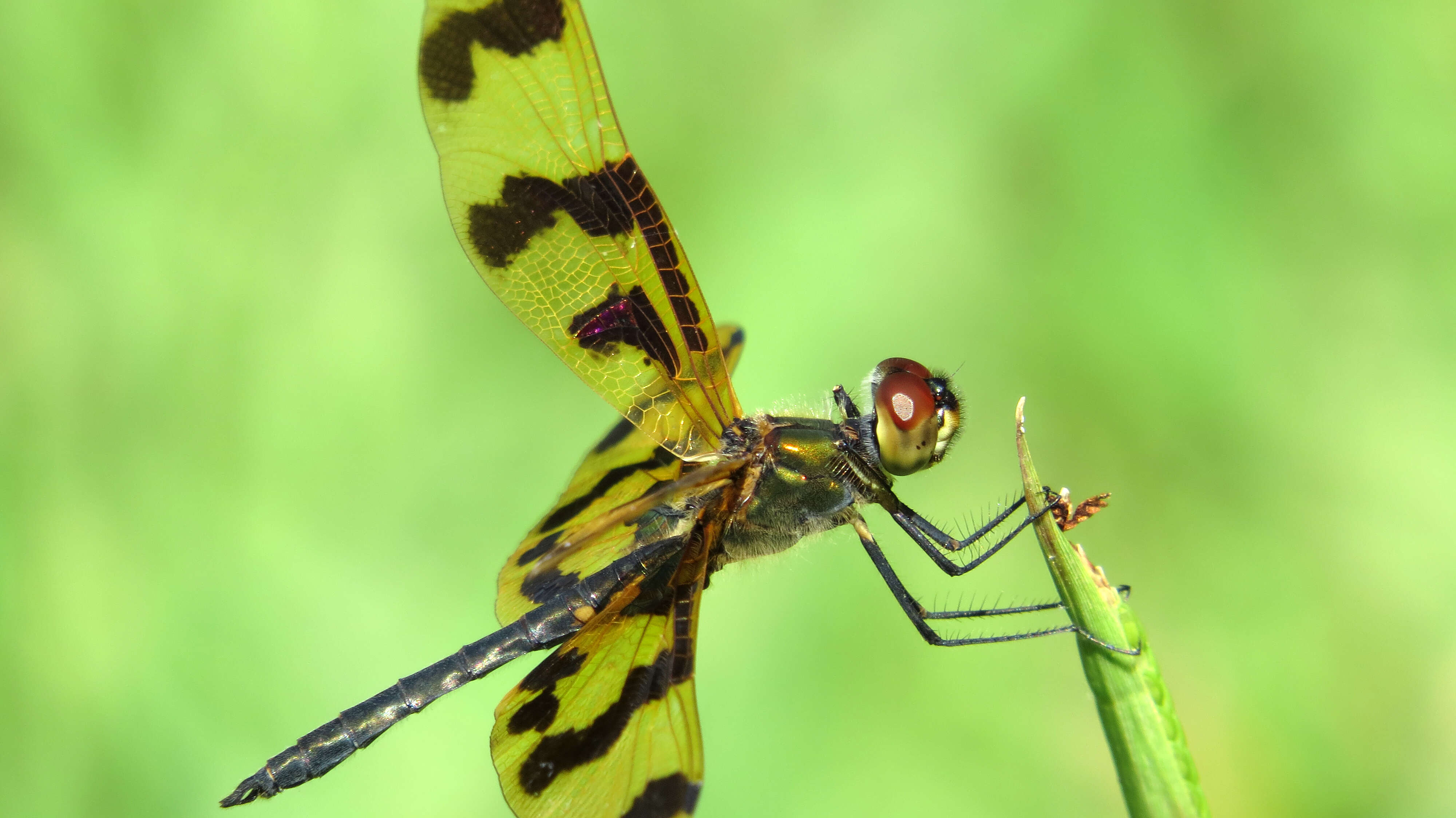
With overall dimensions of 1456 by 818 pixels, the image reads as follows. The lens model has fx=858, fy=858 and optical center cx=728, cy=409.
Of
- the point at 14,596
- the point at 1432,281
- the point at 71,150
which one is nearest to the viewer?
the point at 14,596

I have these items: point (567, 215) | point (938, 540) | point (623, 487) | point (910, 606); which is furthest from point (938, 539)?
point (567, 215)

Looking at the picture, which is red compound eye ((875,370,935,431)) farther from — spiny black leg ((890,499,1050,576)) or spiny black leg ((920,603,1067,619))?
spiny black leg ((920,603,1067,619))

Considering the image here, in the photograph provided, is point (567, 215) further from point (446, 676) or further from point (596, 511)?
point (446, 676)

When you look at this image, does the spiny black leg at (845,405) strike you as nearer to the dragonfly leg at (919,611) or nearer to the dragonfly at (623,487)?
the dragonfly at (623,487)

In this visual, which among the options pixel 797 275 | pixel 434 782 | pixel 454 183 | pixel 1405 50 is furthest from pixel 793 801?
pixel 1405 50

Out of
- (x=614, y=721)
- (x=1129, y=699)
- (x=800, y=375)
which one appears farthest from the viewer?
(x=800, y=375)

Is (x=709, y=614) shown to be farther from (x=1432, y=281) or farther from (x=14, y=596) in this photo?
(x=1432, y=281)

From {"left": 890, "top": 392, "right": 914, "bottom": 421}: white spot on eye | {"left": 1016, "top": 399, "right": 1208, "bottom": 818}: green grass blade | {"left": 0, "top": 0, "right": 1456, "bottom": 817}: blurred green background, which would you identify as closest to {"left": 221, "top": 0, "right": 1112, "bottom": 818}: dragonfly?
{"left": 890, "top": 392, "right": 914, "bottom": 421}: white spot on eye

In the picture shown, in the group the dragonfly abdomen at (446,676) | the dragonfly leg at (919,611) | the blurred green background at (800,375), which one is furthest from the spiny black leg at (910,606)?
the dragonfly abdomen at (446,676)
